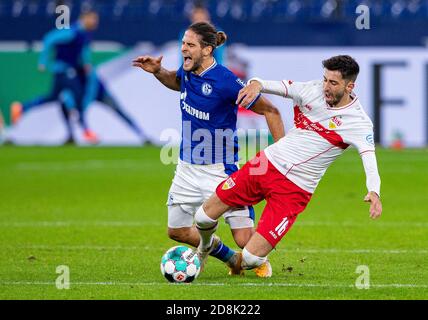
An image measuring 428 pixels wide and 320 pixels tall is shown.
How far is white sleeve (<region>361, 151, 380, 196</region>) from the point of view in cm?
864

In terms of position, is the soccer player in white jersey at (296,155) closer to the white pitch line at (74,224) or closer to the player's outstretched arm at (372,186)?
the player's outstretched arm at (372,186)

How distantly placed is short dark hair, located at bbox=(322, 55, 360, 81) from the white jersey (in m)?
0.25

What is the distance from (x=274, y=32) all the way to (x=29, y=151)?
593cm

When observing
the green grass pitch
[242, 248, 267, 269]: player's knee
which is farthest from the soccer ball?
[242, 248, 267, 269]: player's knee

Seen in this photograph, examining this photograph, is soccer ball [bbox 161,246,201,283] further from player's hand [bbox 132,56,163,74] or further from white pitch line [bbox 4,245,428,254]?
white pitch line [bbox 4,245,428,254]

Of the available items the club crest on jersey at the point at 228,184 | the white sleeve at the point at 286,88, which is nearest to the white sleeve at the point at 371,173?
the white sleeve at the point at 286,88

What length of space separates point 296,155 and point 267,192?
385 millimetres

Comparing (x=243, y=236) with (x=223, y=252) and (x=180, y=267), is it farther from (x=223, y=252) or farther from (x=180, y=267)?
(x=180, y=267)

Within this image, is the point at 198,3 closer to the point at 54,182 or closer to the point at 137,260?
the point at 54,182

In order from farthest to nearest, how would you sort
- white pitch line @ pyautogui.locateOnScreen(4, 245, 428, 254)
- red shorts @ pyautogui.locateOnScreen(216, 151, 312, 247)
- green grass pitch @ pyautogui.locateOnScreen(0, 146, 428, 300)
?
white pitch line @ pyautogui.locateOnScreen(4, 245, 428, 254) < red shorts @ pyautogui.locateOnScreen(216, 151, 312, 247) < green grass pitch @ pyautogui.locateOnScreen(0, 146, 428, 300)

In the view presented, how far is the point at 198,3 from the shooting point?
26109 millimetres

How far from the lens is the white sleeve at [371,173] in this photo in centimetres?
864

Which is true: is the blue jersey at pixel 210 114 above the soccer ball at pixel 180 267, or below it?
above

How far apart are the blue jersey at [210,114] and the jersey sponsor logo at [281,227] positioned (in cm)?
95
